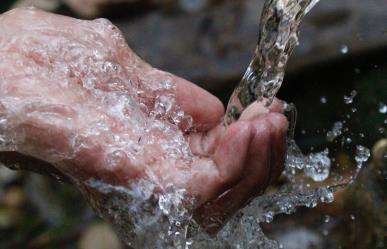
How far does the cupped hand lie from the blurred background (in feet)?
3.30

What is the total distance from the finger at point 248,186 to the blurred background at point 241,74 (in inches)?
39.5

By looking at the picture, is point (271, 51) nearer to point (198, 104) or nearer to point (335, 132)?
point (198, 104)

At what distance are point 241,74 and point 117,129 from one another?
1.83 meters

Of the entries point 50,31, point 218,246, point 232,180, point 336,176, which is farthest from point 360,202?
point 50,31

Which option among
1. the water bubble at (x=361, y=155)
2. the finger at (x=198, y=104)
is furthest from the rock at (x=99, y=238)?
the finger at (x=198, y=104)

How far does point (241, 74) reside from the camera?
341 centimetres

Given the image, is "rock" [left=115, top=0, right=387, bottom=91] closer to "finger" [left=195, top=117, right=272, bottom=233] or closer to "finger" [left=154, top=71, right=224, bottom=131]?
"finger" [left=154, top=71, right=224, bottom=131]

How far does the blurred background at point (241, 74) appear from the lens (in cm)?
300

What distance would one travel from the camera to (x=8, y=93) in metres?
1.64

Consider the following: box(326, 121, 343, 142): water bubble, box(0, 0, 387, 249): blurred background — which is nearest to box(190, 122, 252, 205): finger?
box(0, 0, 387, 249): blurred background

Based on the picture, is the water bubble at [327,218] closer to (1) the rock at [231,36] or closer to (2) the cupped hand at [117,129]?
(1) the rock at [231,36]

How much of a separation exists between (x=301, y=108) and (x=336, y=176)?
2.86ft

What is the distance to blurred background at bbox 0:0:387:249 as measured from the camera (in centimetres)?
300

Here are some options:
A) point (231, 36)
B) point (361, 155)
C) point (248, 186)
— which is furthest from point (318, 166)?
point (231, 36)
